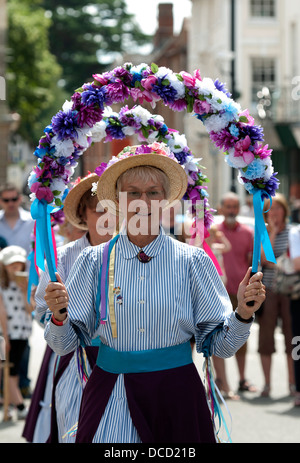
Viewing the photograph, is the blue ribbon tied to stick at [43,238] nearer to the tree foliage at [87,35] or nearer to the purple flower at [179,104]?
the purple flower at [179,104]

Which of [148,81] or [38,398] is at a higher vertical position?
[148,81]

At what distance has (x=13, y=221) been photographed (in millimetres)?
10914

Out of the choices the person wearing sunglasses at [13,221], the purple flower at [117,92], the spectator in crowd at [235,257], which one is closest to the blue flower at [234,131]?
the purple flower at [117,92]

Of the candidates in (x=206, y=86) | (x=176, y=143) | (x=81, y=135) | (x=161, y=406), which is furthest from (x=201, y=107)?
(x=161, y=406)

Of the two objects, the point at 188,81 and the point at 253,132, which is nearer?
the point at 253,132

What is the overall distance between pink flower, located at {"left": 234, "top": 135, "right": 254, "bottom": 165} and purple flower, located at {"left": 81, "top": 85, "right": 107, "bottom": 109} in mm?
670

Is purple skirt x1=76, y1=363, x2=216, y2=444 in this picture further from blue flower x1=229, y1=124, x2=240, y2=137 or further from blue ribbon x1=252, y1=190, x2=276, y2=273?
blue flower x1=229, y1=124, x2=240, y2=137

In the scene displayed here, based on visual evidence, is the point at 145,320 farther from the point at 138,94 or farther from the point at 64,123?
the point at 138,94

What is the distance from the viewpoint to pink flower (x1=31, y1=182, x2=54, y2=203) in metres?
4.88

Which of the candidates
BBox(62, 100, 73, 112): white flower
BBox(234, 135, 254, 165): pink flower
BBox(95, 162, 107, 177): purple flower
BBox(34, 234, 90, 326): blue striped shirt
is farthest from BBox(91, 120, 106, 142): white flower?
BBox(234, 135, 254, 165): pink flower

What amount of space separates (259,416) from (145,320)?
193 inches

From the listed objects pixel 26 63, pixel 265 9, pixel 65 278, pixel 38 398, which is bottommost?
pixel 38 398
